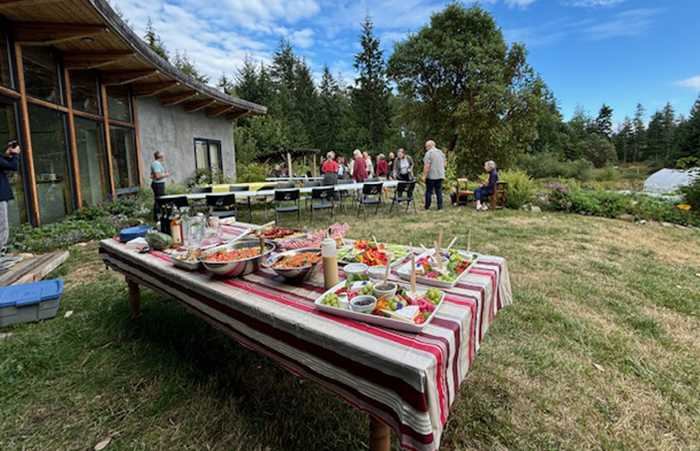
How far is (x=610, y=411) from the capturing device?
181 centimetres

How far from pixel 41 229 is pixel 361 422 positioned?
6246 mm

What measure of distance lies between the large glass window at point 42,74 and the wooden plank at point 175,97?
336 cm

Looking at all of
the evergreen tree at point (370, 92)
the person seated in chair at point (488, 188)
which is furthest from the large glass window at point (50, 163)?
the evergreen tree at point (370, 92)

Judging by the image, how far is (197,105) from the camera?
10.8 meters

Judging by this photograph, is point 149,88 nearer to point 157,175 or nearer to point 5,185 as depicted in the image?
point 157,175

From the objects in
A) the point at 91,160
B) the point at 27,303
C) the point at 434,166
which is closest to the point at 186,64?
the point at 91,160

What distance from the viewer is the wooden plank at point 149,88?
8500mm

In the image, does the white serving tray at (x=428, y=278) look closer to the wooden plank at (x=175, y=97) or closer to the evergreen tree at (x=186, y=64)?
the wooden plank at (x=175, y=97)

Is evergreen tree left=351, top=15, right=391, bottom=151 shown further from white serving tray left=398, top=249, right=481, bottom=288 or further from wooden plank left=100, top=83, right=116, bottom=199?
white serving tray left=398, top=249, right=481, bottom=288

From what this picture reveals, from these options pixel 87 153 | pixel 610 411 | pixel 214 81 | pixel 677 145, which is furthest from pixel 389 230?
pixel 677 145

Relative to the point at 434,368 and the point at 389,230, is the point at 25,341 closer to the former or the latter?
the point at 434,368

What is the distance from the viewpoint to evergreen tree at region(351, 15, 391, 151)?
98.4 feet

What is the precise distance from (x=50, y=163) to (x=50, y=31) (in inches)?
87.7

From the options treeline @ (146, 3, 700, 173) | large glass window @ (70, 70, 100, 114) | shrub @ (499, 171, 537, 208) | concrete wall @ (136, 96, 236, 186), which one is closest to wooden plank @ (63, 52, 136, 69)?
large glass window @ (70, 70, 100, 114)
